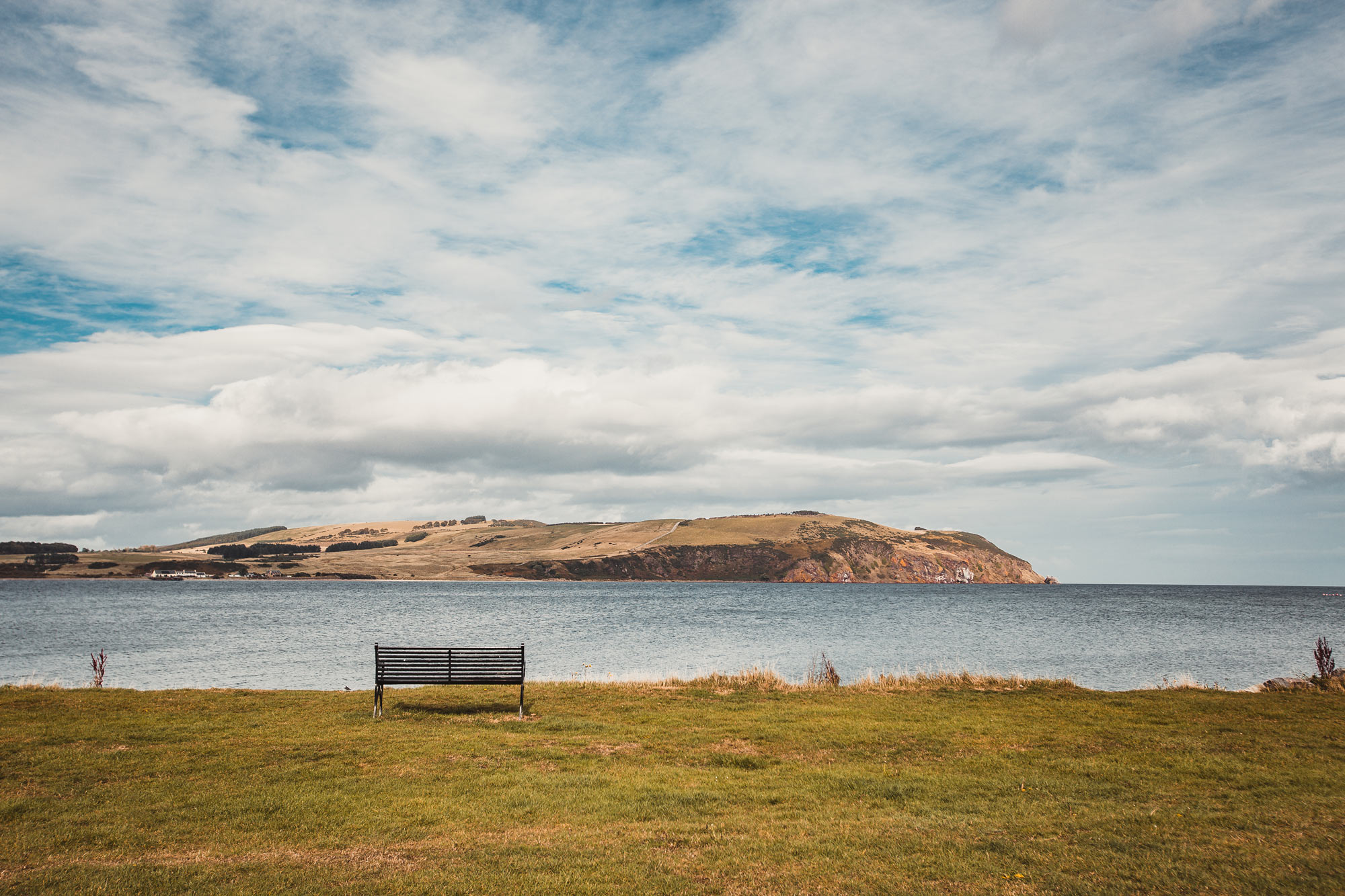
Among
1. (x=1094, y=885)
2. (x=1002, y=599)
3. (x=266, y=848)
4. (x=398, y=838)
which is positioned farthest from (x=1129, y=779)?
(x=1002, y=599)

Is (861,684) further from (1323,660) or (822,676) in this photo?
(1323,660)

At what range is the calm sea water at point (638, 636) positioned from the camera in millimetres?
37438

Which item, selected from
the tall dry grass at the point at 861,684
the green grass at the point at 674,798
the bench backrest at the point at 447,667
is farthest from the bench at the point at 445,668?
the tall dry grass at the point at 861,684

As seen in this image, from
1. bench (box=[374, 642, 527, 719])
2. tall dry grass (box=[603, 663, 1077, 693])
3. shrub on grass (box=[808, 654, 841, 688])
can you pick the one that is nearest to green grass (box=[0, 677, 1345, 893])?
bench (box=[374, 642, 527, 719])

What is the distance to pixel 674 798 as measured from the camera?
39.3 ft

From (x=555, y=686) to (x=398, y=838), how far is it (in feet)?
47.8

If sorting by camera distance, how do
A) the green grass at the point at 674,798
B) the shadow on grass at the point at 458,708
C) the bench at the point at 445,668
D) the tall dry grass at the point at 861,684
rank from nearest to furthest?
the green grass at the point at 674,798
the bench at the point at 445,668
the shadow on grass at the point at 458,708
the tall dry grass at the point at 861,684

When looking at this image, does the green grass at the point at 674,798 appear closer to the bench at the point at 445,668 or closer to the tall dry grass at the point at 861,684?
the bench at the point at 445,668

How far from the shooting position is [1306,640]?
58.9 metres

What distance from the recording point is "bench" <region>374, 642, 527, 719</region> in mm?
19031

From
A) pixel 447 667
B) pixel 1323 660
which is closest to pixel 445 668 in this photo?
pixel 447 667

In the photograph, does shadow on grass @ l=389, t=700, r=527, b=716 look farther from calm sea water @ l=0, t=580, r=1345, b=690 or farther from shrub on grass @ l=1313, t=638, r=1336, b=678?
shrub on grass @ l=1313, t=638, r=1336, b=678

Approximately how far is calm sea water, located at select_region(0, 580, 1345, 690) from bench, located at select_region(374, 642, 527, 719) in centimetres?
893

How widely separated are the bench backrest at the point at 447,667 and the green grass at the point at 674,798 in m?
0.96
